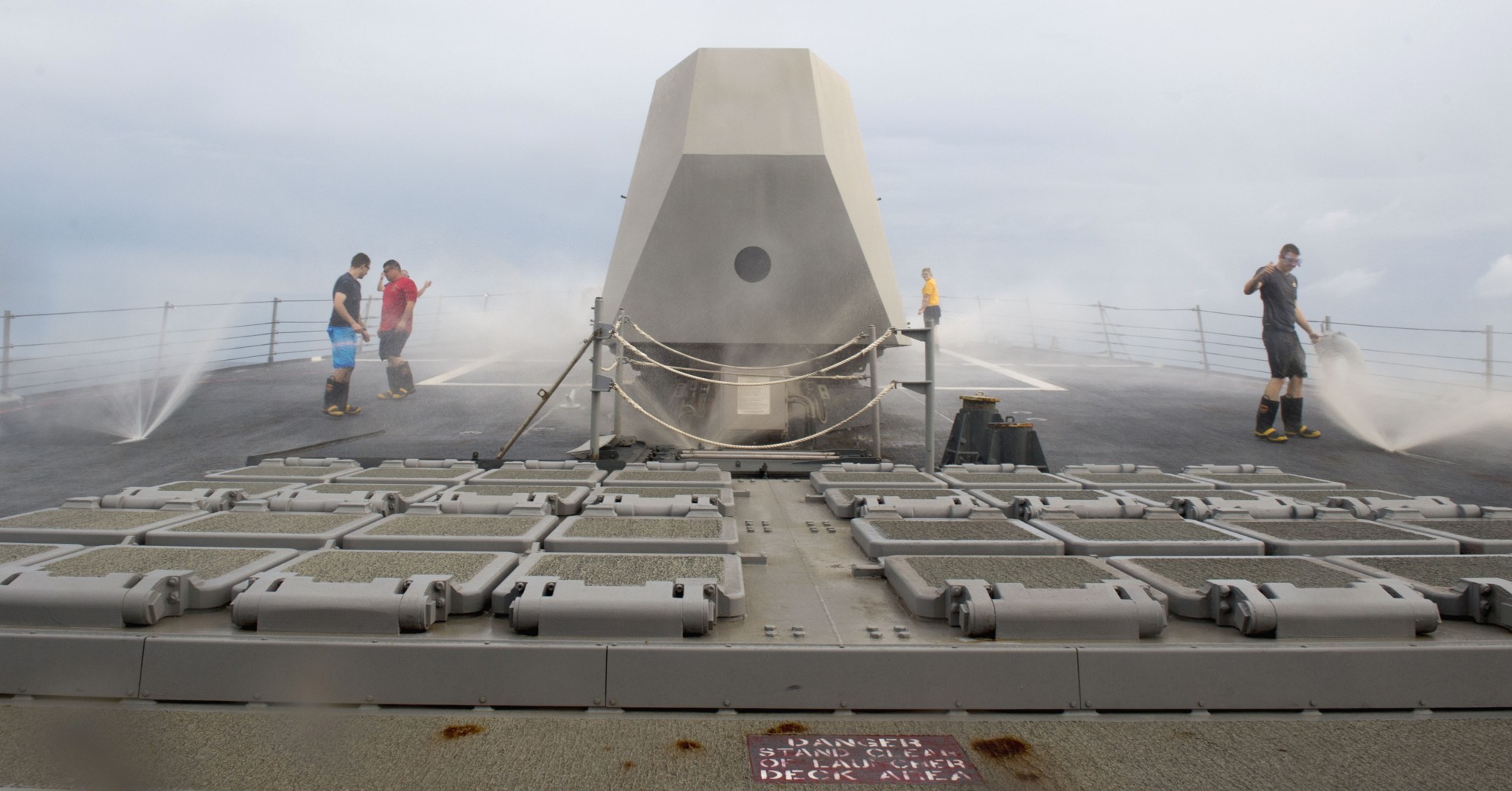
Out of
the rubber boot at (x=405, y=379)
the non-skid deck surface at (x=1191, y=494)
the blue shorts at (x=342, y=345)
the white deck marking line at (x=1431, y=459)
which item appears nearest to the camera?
the non-skid deck surface at (x=1191, y=494)

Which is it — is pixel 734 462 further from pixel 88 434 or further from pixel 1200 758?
pixel 88 434

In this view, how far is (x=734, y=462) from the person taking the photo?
211 inches

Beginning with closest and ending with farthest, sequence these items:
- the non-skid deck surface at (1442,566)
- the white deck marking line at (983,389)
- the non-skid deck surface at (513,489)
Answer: the non-skid deck surface at (1442,566), the non-skid deck surface at (513,489), the white deck marking line at (983,389)

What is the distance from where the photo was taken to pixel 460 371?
43.8 feet

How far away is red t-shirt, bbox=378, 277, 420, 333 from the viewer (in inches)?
423

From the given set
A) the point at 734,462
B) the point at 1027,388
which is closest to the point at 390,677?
the point at 734,462

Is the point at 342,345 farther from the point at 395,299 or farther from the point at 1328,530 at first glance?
the point at 1328,530

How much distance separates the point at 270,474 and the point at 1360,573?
4.36 m

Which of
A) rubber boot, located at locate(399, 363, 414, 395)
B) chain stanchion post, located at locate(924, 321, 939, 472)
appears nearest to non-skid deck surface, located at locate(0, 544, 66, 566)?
chain stanchion post, located at locate(924, 321, 939, 472)

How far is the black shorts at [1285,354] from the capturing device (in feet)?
27.4

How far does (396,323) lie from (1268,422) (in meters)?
9.92

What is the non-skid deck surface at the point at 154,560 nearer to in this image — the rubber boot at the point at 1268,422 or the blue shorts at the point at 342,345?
the blue shorts at the point at 342,345

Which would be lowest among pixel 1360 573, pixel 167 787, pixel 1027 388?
pixel 167 787

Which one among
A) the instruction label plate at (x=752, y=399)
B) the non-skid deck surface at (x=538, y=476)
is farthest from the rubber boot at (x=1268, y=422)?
the non-skid deck surface at (x=538, y=476)
